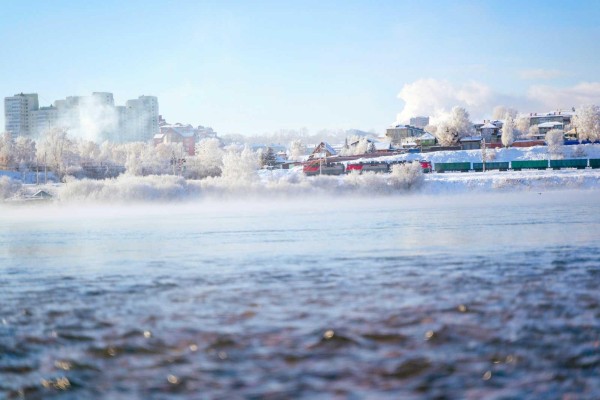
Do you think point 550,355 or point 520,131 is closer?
point 550,355

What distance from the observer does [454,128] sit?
3479 inches

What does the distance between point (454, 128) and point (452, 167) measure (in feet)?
63.5

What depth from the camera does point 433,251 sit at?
13.1 m

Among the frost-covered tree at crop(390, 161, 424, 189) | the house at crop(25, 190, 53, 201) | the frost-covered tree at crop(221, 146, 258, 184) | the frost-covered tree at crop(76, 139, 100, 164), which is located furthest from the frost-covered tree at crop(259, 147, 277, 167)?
the house at crop(25, 190, 53, 201)

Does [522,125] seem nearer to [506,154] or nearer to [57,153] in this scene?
[506,154]

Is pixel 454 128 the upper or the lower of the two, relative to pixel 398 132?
lower

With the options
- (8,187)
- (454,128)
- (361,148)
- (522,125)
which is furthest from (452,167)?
(522,125)

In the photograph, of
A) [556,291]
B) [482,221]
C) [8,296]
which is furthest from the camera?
[482,221]

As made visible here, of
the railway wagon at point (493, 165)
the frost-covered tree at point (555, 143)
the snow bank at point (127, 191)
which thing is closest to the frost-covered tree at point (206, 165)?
the snow bank at point (127, 191)

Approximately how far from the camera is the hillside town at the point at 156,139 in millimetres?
64812

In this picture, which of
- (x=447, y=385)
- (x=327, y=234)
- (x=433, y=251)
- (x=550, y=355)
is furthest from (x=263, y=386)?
(x=327, y=234)

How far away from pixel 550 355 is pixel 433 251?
743cm

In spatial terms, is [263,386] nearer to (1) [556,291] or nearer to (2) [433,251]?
(1) [556,291]

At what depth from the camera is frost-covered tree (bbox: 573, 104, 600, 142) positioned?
86.9 metres
